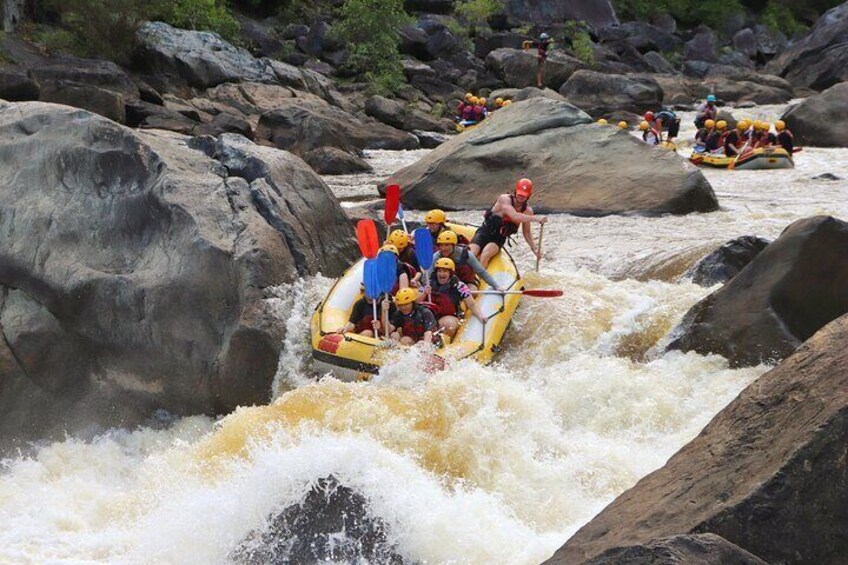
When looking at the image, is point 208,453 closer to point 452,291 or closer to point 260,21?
point 452,291

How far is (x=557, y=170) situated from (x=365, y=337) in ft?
21.6

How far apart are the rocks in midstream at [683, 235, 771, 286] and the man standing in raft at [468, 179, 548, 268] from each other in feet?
5.12

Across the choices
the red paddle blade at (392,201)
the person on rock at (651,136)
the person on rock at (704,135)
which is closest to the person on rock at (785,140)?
the person on rock at (704,135)

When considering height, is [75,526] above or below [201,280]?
below

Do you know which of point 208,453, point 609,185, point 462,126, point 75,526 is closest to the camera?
point 75,526

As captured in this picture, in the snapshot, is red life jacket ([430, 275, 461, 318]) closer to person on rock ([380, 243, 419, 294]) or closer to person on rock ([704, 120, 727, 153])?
person on rock ([380, 243, 419, 294])

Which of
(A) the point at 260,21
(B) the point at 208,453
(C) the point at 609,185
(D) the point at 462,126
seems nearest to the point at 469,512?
(B) the point at 208,453

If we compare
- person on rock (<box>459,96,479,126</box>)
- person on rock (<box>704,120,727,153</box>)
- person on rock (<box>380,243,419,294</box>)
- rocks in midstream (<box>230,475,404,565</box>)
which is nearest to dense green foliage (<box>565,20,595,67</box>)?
person on rock (<box>459,96,479,126</box>)

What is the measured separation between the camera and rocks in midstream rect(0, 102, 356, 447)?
24.6 ft

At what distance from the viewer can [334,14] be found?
3397 centimetres

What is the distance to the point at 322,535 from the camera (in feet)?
16.5

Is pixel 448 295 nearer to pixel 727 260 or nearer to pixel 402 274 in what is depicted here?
pixel 402 274

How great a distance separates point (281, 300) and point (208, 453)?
6.51 ft

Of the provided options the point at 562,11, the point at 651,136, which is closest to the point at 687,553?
the point at 651,136
